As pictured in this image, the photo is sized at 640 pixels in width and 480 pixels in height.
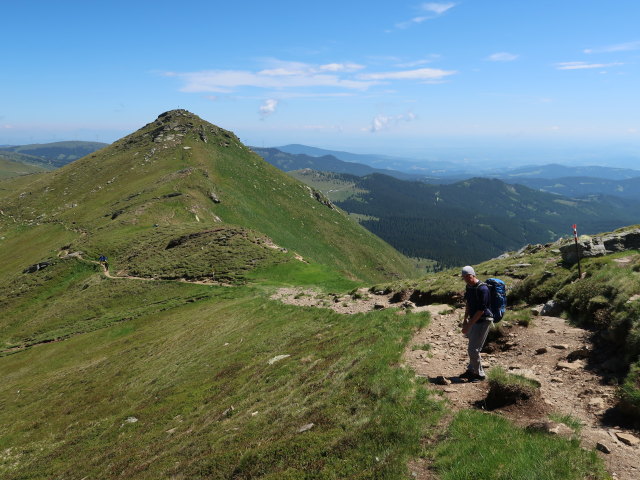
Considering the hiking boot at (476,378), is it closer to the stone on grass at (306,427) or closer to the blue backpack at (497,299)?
the blue backpack at (497,299)

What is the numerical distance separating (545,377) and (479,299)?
3363 millimetres

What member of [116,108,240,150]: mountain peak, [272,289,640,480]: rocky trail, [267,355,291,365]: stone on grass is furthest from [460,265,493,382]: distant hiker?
[116,108,240,150]: mountain peak

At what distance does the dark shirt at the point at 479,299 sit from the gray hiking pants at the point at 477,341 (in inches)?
14.1

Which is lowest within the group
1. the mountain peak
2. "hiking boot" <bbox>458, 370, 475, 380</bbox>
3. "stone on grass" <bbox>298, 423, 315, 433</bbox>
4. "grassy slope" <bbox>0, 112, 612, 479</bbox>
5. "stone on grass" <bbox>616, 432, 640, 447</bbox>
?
"grassy slope" <bbox>0, 112, 612, 479</bbox>

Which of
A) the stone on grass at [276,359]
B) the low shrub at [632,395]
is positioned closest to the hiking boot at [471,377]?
the low shrub at [632,395]

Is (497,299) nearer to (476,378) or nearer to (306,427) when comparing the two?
(476,378)

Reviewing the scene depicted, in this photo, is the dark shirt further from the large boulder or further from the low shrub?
the large boulder

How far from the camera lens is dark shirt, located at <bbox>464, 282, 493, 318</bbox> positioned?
1226cm

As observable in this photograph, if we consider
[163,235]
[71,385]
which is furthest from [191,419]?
[163,235]

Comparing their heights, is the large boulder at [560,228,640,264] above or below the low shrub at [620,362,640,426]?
above

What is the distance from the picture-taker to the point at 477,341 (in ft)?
41.3

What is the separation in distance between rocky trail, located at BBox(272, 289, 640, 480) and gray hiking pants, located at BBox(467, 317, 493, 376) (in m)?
0.57

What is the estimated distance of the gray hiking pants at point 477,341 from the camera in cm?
1245

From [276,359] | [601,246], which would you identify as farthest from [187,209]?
[601,246]
